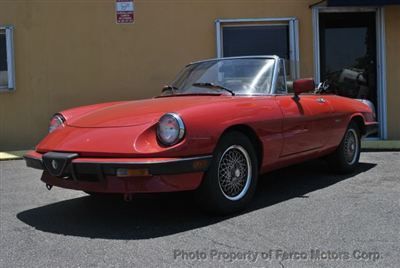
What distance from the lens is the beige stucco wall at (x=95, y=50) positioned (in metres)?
9.41

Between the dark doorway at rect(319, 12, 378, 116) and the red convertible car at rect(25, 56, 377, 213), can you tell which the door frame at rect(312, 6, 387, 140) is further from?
the red convertible car at rect(25, 56, 377, 213)

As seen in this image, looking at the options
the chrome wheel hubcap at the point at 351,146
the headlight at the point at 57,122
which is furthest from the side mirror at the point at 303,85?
the headlight at the point at 57,122

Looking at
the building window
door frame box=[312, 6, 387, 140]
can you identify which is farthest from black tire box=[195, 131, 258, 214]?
the building window

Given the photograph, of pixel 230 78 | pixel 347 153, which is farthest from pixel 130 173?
pixel 347 153

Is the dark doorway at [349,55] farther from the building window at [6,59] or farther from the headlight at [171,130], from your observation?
the headlight at [171,130]

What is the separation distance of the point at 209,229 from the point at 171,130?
0.83 meters

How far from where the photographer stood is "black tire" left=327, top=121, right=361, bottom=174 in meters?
6.33

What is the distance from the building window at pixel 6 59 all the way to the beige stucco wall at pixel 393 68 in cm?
657

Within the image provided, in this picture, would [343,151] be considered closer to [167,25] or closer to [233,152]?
[233,152]

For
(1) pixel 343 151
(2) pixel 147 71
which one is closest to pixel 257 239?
(1) pixel 343 151

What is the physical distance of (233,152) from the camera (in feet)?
15.2

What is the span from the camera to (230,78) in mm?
5426

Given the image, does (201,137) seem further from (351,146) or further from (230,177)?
(351,146)

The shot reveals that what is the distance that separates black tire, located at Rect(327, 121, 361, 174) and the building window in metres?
5.77
